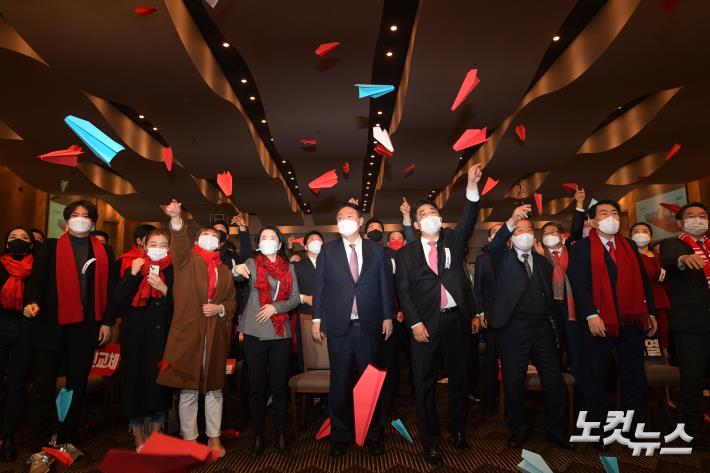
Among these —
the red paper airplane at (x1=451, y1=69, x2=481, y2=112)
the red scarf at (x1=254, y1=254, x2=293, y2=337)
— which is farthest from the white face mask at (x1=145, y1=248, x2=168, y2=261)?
the red paper airplane at (x1=451, y1=69, x2=481, y2=112)

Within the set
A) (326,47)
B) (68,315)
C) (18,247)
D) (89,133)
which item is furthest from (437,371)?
(89,133)

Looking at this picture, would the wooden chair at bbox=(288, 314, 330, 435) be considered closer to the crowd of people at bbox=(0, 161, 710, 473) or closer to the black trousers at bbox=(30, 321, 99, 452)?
the crowd of people at bbox=(0, 161, 710, 473)

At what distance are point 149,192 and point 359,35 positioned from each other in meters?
8.57

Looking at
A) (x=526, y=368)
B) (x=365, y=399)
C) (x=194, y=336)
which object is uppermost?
(x=194, y=336)

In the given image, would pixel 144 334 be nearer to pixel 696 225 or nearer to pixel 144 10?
pixel 144 10

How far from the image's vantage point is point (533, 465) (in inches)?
95.6

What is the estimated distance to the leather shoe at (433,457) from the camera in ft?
9.27

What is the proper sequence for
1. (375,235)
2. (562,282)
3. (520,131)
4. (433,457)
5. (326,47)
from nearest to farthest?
(433,457)
(562,282)
(375,235)
(326,47)
(520,131)

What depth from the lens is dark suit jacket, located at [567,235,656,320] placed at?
124 inches

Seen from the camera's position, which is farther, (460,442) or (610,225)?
(610,225)

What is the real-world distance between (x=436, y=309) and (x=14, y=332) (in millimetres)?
2997

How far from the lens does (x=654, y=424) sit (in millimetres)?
3658

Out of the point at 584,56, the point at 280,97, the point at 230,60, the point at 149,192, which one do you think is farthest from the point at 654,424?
the point at 149,192

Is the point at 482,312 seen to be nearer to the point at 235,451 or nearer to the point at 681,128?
the point at 235,451
